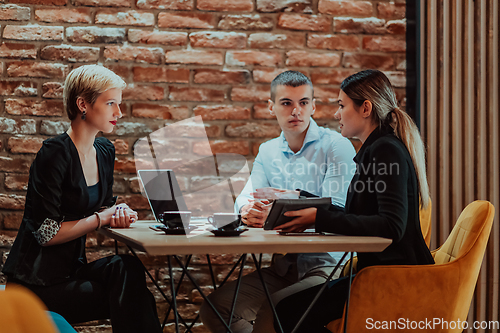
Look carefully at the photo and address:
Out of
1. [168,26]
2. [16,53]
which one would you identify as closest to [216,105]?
[168,26]

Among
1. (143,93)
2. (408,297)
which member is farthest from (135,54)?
(408,297)

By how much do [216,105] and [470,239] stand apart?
1.59 meters

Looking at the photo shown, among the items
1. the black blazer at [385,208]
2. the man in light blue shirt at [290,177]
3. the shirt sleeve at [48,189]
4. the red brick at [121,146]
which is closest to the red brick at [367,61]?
the man in light blue shirt at [290,177]

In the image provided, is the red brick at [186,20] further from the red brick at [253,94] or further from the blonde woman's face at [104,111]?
the blonde woman's face at [104,111]

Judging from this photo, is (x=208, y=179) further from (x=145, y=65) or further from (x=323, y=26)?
(x=323, y=26)

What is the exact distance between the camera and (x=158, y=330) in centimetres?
156

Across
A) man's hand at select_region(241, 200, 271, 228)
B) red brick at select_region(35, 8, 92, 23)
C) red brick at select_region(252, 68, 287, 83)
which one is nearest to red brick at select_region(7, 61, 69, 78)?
red brick at select_region(35, 8, 92, 23)

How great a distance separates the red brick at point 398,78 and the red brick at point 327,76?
11.7 inches

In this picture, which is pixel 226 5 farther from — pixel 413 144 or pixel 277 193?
pixel 413 144

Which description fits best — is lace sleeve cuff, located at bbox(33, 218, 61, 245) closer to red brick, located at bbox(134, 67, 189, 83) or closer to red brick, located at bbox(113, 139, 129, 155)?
red brick, located at bbox(113, 139, 129, 155)

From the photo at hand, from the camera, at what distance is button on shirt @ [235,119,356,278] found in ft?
7.08

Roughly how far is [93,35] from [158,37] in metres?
0.36

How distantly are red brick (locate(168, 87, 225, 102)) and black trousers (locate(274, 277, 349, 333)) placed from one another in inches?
57.1

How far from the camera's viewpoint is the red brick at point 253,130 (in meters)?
2.64
